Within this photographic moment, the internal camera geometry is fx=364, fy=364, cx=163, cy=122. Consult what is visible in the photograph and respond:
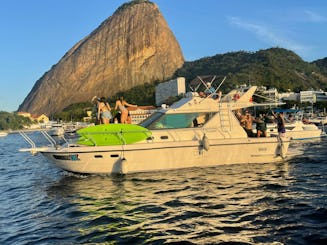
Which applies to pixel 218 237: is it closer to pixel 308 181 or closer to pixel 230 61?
pixel 308 181

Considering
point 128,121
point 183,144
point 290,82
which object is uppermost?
point 290,82

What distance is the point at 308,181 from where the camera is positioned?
1095 centimetres

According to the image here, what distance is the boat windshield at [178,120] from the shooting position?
13.6m

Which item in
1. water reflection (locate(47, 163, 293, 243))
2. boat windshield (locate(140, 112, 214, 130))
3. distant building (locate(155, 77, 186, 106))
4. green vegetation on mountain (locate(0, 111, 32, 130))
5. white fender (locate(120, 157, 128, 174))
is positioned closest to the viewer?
water reflection (locate(47, 163, 293, 243))

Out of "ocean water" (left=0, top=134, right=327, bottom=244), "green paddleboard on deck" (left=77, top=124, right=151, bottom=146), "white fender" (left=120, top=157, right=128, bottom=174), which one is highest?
"green paddleboard on deck" (left=77, top=124, right=151, bottom=146)

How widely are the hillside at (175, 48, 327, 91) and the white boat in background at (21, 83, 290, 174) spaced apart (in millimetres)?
85329

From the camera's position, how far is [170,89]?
5271 inches

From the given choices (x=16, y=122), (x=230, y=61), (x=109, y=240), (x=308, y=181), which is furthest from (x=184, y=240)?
(x=230, y=61)

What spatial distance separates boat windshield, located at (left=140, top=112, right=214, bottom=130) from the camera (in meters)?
13.6

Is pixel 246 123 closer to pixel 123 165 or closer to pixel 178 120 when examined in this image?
pixel 178 120

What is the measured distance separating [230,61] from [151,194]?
557ft

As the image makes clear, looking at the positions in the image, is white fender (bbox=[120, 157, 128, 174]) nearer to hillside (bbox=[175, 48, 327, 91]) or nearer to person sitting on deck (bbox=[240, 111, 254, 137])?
person sitting on deck (bbox=[240, 111, 254, 137])

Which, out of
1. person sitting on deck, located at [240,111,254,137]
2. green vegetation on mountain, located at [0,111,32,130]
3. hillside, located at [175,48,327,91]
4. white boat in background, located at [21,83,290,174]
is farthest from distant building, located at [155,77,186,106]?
white boat in background, located at [21,83,290,174]

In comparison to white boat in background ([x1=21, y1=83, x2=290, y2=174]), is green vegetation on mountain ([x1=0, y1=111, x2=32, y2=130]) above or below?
above
